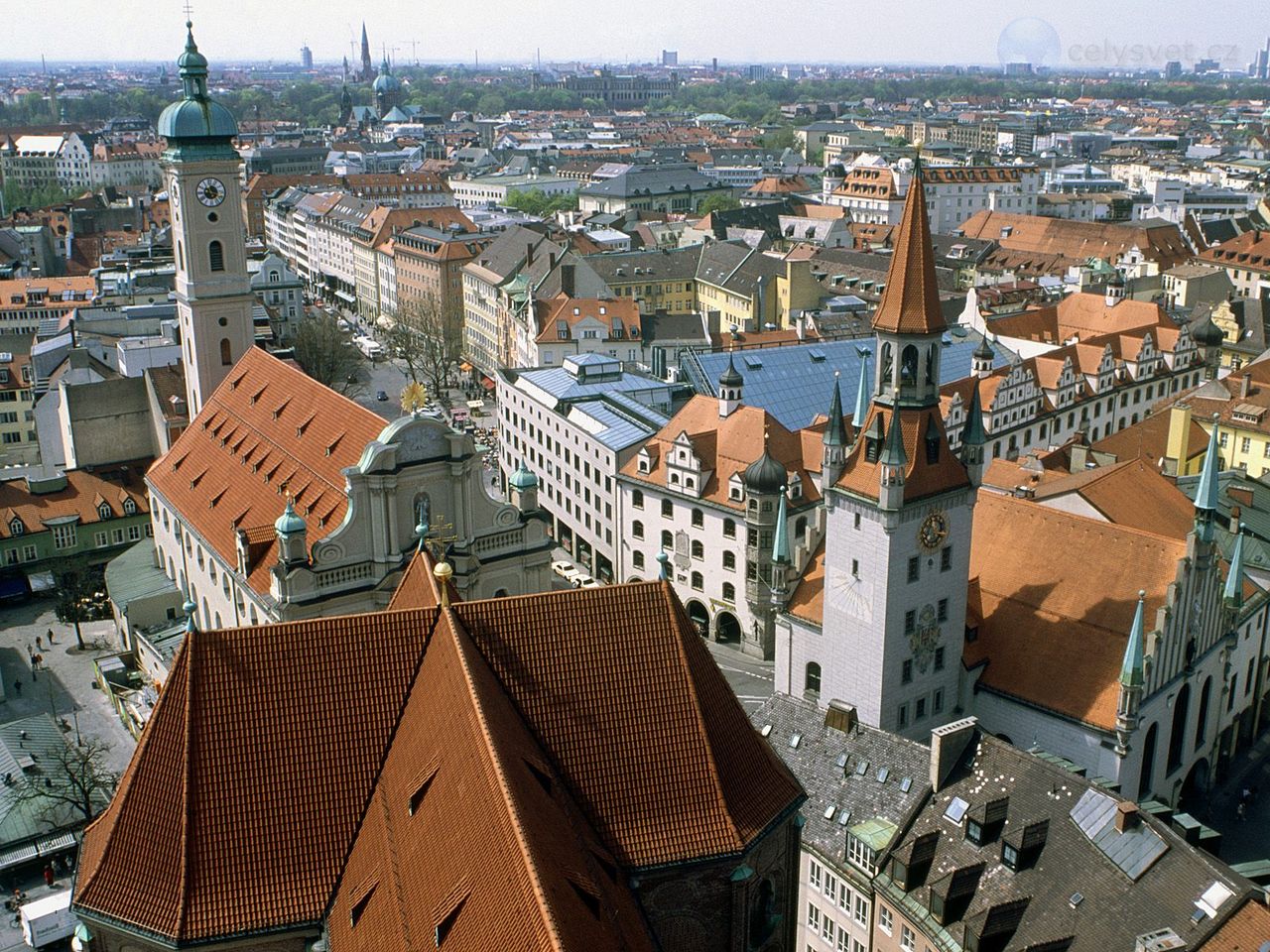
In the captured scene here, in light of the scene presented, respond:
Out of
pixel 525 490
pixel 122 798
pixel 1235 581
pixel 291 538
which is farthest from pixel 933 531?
pixel 122 798

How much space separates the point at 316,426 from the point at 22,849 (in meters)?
22.2

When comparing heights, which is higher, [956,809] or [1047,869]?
[956,809]

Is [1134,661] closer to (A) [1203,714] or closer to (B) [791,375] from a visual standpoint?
(A) [1203,714]

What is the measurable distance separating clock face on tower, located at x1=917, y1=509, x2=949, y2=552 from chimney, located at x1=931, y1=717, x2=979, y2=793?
8349 mm

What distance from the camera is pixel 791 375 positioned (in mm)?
95562

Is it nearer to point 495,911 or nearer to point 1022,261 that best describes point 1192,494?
point 495,911

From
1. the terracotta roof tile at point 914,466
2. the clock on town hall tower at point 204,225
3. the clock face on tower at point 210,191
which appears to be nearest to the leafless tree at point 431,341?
the clock on town hall tower at point 204,225

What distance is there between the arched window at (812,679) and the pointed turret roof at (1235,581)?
59.7 feet

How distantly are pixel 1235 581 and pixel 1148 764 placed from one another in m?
9.42

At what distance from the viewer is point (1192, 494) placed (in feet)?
242

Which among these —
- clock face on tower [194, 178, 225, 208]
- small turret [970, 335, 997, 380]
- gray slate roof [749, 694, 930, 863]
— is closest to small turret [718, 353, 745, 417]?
small turret [970, 335, 997, 380]

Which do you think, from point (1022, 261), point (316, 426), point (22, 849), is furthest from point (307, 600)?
point (1022, 261)

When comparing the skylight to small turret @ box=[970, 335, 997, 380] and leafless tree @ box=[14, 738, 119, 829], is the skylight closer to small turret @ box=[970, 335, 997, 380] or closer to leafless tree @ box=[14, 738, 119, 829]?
leafless tree @ box=[14, 738, 119, 829]

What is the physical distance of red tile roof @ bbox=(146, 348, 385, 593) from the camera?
200ft
